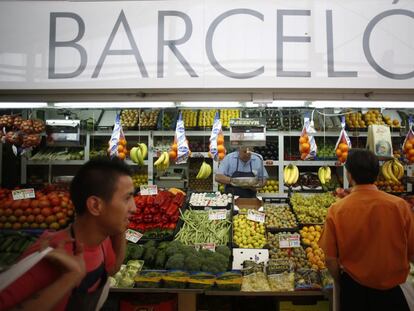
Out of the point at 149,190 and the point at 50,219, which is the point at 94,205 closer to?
the point at 50,219

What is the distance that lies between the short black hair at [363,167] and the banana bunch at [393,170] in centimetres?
284

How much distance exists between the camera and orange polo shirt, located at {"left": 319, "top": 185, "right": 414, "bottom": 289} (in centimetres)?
255

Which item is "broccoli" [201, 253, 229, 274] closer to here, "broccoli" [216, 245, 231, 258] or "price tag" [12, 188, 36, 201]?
"broccoli" [216, 245, 231, 258]

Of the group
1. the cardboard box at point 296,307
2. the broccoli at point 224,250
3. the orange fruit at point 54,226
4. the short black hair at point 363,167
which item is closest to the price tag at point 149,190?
the orange fruit at point 54,226

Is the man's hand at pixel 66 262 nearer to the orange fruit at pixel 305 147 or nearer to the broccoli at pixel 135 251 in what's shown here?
the broccoli at pixel 135 251

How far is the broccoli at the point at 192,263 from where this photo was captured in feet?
11.4

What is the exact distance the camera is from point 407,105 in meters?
3.13

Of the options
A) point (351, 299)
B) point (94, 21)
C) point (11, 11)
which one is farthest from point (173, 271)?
point (11, 11)

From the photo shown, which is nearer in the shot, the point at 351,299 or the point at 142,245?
the point at 351,299

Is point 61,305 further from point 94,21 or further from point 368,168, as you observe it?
point 368,168

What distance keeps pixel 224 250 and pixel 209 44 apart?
2316mm

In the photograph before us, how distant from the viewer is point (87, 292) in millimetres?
1648

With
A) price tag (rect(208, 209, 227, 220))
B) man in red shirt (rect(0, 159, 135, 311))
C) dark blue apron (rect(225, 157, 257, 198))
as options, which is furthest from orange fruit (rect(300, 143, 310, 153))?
man in red shirt (rect(0, 159, 135, 311))

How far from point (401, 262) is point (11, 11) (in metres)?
3.66
